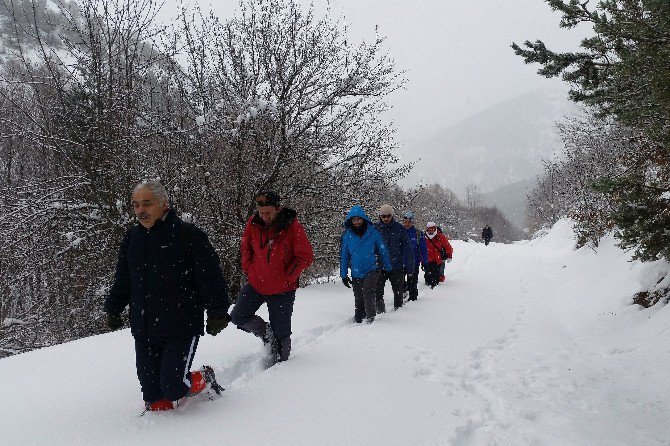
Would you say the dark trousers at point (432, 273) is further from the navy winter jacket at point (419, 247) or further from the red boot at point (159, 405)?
the red boot at point (159, 405)

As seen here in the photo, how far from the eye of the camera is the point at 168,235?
3293mm

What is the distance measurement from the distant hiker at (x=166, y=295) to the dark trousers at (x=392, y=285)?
4800mm

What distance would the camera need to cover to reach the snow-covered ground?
3.01m

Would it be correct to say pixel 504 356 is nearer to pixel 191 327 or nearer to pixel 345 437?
pixel 345 437

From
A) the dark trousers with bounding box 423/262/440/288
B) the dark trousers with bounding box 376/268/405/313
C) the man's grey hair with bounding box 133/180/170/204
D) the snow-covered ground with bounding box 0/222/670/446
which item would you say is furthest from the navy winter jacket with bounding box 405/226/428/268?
the man's grey hair with bounding box 133/180/170/204

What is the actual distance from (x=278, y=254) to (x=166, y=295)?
1.38m

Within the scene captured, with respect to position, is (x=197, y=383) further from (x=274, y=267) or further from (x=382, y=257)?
(x=382, y=257)

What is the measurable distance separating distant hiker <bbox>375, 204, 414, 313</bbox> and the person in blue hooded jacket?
1180 mm

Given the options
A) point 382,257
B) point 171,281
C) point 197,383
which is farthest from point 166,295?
point 382,257

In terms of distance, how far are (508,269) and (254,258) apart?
43.5 ft

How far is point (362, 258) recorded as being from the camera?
6.60m

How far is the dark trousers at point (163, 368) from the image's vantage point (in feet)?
10.5

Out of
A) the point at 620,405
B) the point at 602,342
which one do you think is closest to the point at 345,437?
the point at 620,405

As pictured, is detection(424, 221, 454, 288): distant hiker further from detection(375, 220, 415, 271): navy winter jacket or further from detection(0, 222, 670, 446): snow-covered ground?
detection(0, 222, 670, 446): snow-covered ground
